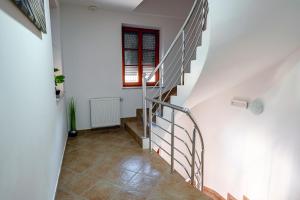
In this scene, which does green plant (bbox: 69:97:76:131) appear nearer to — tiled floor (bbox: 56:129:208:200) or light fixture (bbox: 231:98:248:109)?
tiled floor (bbox: 56:129:208:200)

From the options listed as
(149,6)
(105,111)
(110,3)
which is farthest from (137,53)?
(105,111)

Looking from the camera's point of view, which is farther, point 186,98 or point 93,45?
point 93,45

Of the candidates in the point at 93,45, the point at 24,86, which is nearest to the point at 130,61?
the point at 93,45

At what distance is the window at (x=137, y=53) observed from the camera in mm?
4648

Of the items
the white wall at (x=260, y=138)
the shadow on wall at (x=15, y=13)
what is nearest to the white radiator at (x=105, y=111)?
the white wall at (x=260, y=138)

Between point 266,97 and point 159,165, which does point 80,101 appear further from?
point 266,97

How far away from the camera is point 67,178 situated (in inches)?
96.7

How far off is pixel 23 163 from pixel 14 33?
0.71 meters

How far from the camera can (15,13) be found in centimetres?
105

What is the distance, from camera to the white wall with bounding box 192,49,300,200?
2.73 meters

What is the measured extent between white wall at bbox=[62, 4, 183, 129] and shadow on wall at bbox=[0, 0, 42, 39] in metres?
2.76

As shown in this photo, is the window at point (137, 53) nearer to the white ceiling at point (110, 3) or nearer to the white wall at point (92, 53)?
the white wall at point (92, 53)

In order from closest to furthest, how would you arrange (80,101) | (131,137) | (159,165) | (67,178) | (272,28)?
(272,28), (67,178), (159,165), (131,137), (80,101)

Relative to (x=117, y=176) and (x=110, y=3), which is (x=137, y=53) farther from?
(x=117, y=176)
